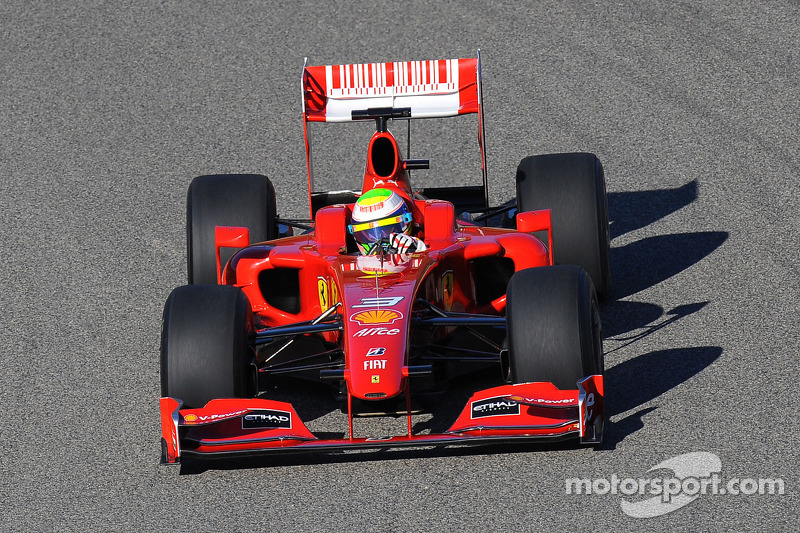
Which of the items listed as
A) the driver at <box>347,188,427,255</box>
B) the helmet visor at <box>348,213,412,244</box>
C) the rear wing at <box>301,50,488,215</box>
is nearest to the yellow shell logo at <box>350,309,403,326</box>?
the driver at <box>347,188,427,255</box>

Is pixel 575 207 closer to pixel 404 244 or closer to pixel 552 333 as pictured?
pixel 404 244

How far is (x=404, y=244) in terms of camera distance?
10828 mm

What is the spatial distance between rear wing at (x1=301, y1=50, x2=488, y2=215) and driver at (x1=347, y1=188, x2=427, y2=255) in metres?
1.93

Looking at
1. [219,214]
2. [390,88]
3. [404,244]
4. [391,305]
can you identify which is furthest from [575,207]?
[219,214]

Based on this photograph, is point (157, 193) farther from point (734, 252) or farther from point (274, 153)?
point (734, 252)

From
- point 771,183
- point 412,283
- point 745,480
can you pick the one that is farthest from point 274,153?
point 745,480

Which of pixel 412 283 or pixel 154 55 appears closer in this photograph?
pixel 412 283

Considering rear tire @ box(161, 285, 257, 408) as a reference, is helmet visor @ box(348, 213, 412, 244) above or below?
above

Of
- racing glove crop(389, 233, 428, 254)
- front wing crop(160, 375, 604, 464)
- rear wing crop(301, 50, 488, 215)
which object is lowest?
front wing crop(160, 375, 604, 464)

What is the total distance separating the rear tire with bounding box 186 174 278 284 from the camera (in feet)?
40.1

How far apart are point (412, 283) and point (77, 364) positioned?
317cm

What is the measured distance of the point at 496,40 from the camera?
62.9 ft

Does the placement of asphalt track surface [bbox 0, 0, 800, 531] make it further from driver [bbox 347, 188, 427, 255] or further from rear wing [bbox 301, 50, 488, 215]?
rear wing [bbox 301, 50, 488, 215]

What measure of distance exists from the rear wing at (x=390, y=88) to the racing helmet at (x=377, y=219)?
193 centimetres
